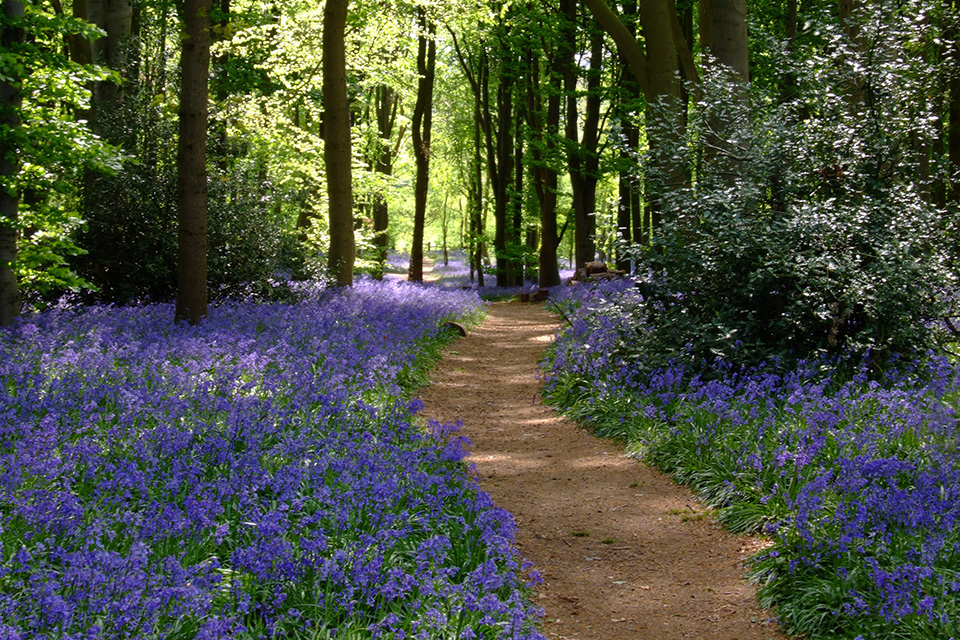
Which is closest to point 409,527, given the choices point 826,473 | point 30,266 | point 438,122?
point 826,473

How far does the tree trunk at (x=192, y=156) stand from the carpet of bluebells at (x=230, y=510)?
2.49m

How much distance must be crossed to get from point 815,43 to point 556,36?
26.1 ft

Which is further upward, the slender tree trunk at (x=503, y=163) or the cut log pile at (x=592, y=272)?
the slender tree trunk at (x=503, y=163)

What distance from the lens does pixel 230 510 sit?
448 centimetres

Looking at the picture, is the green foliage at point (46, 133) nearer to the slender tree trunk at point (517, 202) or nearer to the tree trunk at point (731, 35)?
the tree trunk at point (731, 35)

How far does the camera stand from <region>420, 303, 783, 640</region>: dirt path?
4473mm

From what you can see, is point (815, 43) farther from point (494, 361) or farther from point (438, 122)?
point (438, 122)

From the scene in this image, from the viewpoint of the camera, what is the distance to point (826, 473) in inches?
202

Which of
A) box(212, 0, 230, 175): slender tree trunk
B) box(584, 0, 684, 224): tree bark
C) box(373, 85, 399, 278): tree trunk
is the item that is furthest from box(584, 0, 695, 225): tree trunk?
box(373, 85, 399, 278): tree trunk

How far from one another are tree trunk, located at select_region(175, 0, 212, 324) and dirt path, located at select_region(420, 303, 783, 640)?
3.58 meters

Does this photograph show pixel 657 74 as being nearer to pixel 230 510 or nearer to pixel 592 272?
pixel 230 510

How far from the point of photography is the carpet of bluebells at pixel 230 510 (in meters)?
3.30

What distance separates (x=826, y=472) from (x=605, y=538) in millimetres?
1608

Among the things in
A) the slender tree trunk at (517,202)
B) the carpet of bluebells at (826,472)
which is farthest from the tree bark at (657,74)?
the slender tree trunk at (517,202)
